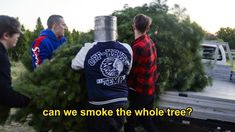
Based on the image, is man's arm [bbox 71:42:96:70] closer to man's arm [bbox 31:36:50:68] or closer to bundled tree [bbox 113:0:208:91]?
man's arm [bbox 31:36:50:68]

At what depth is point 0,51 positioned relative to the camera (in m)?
2.84

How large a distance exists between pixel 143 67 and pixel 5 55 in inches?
67.2

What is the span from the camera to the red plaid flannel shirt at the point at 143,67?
3982 millimetres

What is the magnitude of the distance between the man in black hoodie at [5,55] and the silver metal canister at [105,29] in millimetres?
852

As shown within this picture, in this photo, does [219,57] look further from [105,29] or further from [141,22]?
[105,29]

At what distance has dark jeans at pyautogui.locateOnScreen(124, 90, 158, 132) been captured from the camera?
4121mm

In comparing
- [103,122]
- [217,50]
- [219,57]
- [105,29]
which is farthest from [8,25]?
[219,57]

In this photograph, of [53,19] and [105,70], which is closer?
[105,70]

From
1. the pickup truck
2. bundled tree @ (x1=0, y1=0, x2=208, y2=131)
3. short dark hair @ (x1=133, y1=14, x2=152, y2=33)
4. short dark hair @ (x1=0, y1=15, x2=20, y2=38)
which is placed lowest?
the pickup truck

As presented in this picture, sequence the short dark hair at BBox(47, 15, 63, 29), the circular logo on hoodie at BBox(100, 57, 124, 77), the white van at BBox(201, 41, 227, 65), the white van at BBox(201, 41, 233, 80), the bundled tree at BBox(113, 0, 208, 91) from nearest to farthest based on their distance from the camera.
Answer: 1. the circular logo on hoodie at BBox(100, 57, 124, 77)
2. the short dark hair at BBox(47, 15, 63, 29)
3. the bundled tree at BBox(113, 0, 208, 91)
4. the white van at BBox(201, 41, 233, 80)
5. the white van at BBox(201, 41, 227, 65)

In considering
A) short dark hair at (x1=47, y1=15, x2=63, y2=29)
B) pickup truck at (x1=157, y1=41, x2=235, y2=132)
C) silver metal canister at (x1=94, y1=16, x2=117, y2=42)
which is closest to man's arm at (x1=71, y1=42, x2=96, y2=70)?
silver metal canister at (x1=94, y1=16, x2=117, y2=42)

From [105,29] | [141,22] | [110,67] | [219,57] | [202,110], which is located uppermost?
[141,22]

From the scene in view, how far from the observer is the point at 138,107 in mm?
4160

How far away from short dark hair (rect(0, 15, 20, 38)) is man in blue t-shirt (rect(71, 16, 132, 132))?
31.2 inches
